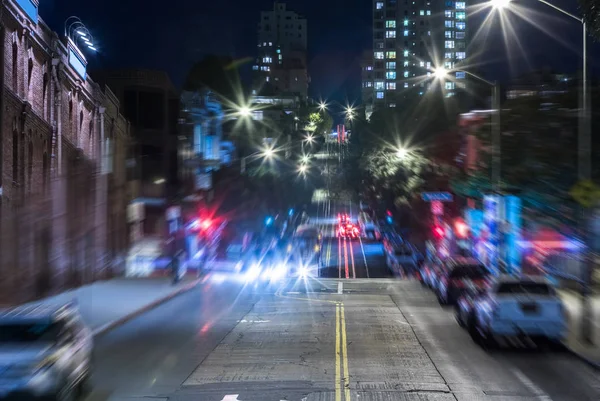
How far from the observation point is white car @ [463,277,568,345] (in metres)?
13.8

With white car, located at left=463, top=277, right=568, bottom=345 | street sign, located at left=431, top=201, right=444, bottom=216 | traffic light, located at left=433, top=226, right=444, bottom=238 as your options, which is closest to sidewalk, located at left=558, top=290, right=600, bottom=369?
white car, located at left=463, top=277, right=568, bottom=345

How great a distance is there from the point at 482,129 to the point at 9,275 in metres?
17.6

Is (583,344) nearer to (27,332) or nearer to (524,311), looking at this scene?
(524,311)

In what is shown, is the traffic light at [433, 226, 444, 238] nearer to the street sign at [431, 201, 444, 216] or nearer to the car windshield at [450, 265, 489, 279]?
the street sign at [431, 201, 444, 216]

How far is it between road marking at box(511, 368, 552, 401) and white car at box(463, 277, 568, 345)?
6.42 feet

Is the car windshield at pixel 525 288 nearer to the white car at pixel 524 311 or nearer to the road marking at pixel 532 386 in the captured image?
the white car at pixel 524 311

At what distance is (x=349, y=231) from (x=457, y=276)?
123 feet

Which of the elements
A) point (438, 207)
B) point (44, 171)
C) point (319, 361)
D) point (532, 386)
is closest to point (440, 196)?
point (438, 207)

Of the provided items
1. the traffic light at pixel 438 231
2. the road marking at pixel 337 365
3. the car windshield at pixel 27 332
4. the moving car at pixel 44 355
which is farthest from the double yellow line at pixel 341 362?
the traffic light at pixel 438 231

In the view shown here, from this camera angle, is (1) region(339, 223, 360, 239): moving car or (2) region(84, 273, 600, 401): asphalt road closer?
(2) region(84, 273, 600, 401): asphalt road

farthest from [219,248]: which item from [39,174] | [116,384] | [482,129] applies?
[116,384]

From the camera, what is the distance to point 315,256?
44.3 meters

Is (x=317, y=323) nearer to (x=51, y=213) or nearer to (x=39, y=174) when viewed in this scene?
(x=51, y=213)

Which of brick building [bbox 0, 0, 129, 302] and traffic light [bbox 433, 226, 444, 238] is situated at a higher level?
brick building [bbox 0, 0, 129, 302]
